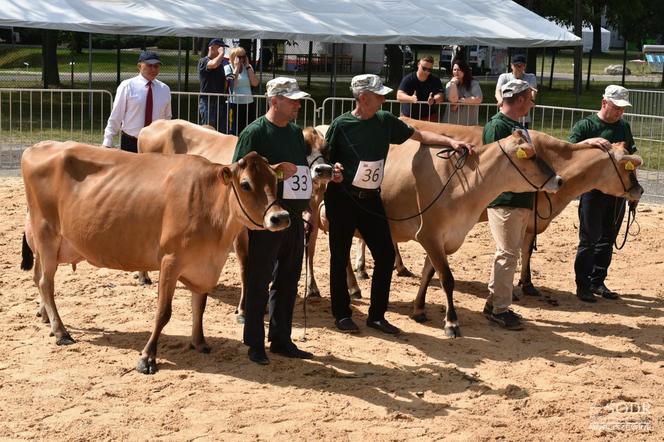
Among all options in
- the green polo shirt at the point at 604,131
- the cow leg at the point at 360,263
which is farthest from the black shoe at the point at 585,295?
the cow leg at the point at 360,263

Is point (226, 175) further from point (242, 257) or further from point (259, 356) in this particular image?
point (242, 257)

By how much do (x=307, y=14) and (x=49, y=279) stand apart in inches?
601

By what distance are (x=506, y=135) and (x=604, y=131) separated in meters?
1.54

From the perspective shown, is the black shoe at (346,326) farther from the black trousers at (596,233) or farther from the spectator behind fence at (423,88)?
the spectator behind fence at (423,88)

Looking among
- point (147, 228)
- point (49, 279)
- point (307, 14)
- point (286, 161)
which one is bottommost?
point (49, 279)

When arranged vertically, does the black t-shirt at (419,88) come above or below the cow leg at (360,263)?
above

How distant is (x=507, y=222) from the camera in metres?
8.23

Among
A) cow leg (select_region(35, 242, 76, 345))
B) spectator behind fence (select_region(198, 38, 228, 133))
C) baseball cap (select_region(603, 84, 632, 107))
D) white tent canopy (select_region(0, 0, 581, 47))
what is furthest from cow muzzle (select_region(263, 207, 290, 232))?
white tent canopy (select_region(0, 0, 581, 47))

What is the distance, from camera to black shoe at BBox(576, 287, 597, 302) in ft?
30.7

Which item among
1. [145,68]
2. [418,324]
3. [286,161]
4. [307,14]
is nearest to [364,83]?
[286,161]

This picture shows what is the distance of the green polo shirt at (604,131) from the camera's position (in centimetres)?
920

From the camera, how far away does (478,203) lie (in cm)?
810

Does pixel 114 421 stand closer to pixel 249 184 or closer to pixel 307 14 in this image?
pixel 249 184

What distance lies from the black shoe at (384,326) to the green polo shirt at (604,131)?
107 inches
